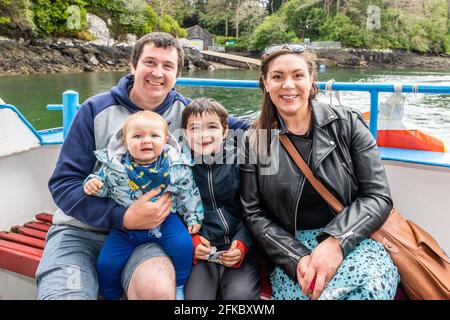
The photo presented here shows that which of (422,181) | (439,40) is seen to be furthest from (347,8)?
(422,181)

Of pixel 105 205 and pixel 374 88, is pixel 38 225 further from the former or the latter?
pixel 374 88

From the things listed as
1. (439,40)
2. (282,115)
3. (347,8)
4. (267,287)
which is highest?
(347,8)

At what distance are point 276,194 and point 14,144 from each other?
179cm

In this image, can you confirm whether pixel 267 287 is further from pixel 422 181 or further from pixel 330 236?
pixel 422 181

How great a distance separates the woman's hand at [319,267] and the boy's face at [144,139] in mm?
782

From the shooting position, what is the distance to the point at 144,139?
68.1 inches

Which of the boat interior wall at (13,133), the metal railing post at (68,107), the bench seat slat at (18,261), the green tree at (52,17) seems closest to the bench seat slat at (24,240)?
the bench seat slat at (18,261)

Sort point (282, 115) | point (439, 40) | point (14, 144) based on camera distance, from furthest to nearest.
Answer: point (439, 40) → point (14, 144) → point (282, 115)

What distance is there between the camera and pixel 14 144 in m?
2.58

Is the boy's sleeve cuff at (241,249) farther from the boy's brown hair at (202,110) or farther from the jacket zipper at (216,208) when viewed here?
the boy's brown hair at (202,110)

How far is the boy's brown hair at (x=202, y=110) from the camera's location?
77.8 inches

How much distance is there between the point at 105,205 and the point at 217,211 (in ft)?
1.71
